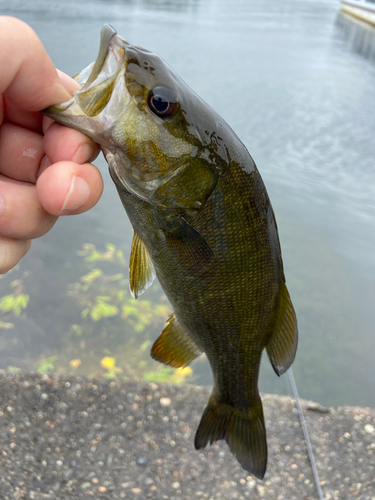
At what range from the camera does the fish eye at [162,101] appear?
752mm

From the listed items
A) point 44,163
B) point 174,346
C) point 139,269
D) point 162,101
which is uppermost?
point 162,101

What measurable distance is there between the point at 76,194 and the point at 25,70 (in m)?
0.28

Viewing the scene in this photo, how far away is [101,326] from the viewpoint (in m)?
2.24

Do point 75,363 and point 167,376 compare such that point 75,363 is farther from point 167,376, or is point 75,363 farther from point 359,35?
point 359,35

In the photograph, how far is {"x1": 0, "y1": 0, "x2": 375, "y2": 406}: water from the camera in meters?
2.14

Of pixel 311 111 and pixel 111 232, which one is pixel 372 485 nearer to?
pixel 111 232

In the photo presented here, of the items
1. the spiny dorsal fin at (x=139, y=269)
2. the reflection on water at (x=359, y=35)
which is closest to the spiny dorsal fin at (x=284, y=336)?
the spiny dorsal fin at (x=139, y=269)

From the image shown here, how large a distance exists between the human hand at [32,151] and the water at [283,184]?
132cm

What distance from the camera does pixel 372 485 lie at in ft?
5.18

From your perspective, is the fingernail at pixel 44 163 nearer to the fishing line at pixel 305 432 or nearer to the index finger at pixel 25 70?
the index finger at pixel 25 70

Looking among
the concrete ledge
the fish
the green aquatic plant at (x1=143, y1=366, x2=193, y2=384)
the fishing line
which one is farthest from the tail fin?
the green aquatic plant at (x1=143, y1=366, x2=193, y2=384)

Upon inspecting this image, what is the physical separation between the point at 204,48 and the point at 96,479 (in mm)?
4763

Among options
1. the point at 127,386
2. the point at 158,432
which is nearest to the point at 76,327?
the point at 127,386

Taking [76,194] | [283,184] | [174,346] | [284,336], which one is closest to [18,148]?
[76,194]
